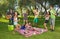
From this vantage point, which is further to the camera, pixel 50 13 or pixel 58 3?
pixel 58 3

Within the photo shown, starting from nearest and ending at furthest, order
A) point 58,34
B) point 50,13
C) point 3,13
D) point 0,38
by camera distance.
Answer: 1. point 0,38
2. point 58,34
3. point 50,13
4. point 3,13

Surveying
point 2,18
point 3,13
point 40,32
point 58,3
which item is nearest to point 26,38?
point 40,32

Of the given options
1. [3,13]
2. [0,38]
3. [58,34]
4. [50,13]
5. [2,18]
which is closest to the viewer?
[0,38]

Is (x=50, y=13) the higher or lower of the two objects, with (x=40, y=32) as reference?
higher

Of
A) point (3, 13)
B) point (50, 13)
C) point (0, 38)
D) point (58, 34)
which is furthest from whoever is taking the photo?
point (3, 13)

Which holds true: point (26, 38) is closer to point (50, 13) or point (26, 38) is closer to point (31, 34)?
point (31, 34)

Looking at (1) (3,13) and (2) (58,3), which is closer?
(1) (3,13)

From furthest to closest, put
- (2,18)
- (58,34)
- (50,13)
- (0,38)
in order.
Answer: (2,18) < (50,13) < (58,34) < (0,38)

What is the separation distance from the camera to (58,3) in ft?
87.1

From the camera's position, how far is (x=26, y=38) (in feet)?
46.2

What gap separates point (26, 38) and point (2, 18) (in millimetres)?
11589

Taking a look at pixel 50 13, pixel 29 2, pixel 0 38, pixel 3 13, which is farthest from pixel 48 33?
pixel 29 2

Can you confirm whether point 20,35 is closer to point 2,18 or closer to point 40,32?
point 40,32

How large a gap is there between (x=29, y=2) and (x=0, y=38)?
39.0 feet
